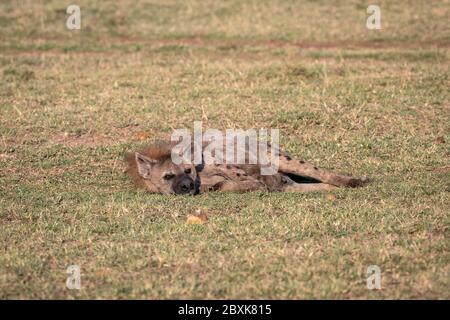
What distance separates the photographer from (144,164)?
7301 mm

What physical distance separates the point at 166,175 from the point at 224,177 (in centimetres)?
50

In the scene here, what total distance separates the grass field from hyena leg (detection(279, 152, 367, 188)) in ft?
0.59

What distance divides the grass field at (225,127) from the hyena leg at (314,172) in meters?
0.18

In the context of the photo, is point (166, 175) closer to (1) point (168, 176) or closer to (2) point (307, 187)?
(1) point (168, 176)

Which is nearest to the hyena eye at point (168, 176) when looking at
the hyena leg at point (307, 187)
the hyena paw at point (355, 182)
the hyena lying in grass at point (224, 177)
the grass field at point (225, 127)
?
the hyena lying in grass at point (224, 177)

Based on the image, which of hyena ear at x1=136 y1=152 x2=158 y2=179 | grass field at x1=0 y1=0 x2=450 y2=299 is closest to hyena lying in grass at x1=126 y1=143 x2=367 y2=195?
hyena ear at x1=136 y1=152 x2=158 y2=179

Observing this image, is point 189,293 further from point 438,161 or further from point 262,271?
point 438,161

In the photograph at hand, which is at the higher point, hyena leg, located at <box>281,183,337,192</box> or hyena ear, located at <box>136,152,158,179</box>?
hyena ear, located at <box>136,152,158,179</box>

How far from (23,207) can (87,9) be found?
961 cm

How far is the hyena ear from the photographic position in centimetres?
728

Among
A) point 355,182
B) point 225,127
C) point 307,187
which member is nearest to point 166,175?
point 307,187

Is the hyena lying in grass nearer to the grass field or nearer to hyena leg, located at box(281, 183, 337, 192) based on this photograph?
hyena leg, located at box(281, 183, 337, 192)

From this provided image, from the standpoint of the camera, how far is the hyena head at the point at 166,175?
703cm

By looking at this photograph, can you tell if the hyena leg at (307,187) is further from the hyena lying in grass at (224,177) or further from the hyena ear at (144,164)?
the hyena ear at (144,164)
